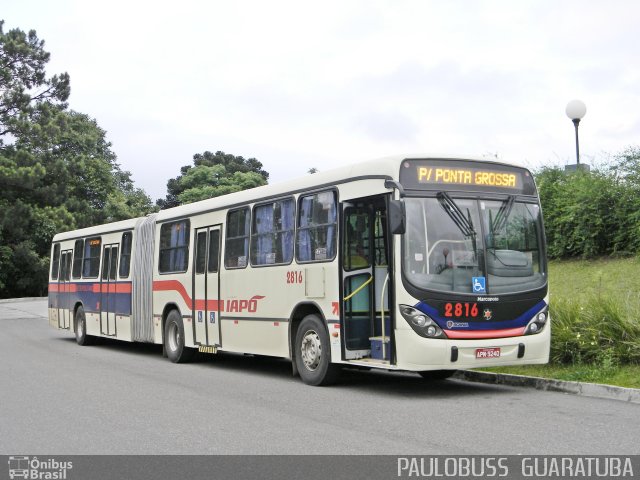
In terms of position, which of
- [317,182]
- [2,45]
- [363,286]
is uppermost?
[2,45]

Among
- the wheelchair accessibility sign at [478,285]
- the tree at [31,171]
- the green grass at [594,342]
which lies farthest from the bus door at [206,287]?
the tree at [31,171]

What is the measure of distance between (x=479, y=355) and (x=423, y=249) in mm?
1516

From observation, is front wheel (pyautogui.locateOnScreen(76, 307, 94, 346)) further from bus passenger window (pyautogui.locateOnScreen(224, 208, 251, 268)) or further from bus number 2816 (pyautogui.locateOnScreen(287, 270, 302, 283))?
bus number 2816 (pyautogui.locateOnScreen(287, 270, 302, 283))

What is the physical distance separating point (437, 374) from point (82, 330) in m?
12.5

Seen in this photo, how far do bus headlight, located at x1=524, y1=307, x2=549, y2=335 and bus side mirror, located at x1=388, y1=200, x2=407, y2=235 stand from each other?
2.29 meters

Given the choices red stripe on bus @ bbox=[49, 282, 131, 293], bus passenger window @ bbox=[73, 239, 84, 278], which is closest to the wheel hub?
red stripe on bus @ bbox=[49, 282, 131, 293]

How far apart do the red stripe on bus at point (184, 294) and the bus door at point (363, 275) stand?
4.14m

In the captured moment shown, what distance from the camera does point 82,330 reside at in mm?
22266

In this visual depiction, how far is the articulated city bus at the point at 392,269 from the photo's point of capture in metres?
10.6

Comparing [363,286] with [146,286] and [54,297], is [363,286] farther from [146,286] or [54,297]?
[54,297]

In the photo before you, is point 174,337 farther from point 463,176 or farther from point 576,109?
point 576,109

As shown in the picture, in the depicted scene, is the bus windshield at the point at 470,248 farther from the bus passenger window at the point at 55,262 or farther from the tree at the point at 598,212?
the bus passenger window at the point at 55,262

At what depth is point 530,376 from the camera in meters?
11.8

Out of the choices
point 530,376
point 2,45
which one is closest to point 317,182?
point 530,376
